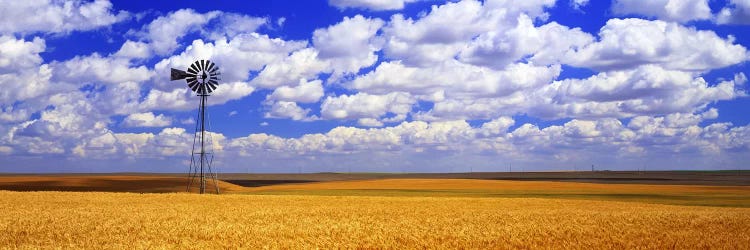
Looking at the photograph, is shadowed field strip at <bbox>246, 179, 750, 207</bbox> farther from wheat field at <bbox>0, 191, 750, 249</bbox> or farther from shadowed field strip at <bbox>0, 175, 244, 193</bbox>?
wheat field at <bbox>0, 191, 750, 249</bbox>

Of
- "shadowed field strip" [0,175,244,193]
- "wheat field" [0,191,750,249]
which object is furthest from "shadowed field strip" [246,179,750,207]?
"wheat field" [0,191,750,249]

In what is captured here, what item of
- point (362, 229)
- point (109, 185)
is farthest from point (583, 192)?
point (109, 185)

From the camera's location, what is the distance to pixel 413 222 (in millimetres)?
28625

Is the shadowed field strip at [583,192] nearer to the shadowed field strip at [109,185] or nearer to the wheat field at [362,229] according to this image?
the shadowed field strip at [109,185]

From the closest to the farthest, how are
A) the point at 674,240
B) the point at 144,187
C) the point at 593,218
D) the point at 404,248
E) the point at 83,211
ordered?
1. the point at 404,248
2. the point at 674,240
3. the point at 593,218
4. the point at 83,211
5. the point at 144,187

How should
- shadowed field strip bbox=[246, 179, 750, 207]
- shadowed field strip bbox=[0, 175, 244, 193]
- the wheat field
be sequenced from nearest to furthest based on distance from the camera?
1. the wheat field
2. shadowed field strip bbox=[246, 179, 750, 207]
3. shadowed field strip bbox=[0, 175, 244, 193]

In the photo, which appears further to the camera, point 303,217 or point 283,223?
point 303,217

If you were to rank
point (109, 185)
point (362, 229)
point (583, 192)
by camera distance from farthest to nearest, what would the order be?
point (109, 185), point (583, 192), point (362, 229)

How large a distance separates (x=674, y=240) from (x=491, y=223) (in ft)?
25.6

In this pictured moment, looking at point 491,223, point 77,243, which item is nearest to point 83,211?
point 77,243


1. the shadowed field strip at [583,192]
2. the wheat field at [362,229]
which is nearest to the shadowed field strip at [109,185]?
the shadowed field strip at [583,192]

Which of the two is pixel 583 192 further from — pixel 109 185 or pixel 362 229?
pixel 109 185

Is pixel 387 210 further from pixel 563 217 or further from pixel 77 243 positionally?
pixel 77 243

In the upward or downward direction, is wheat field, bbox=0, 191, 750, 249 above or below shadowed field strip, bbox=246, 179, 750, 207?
below
